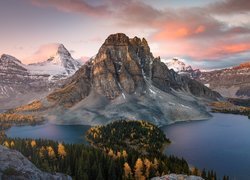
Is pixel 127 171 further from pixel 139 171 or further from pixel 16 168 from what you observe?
pixel 16 168

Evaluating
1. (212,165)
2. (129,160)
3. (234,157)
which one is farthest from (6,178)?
(234,157)

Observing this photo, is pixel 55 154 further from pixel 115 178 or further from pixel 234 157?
pixel 234 157

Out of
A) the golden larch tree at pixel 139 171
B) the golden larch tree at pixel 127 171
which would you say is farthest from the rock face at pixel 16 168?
the golden larch tree at pixel 139 171

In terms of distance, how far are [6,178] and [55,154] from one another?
92289 mm

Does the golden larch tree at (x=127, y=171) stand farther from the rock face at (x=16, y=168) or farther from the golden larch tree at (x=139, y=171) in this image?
the rock face at (x=16, y=168)

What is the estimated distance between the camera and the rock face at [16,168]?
66188 mm

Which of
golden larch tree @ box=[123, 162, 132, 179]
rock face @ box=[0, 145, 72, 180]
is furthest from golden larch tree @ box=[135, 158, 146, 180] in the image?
rock face @ box=[0, 145, 72, 180]

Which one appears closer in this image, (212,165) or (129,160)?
(129,160)

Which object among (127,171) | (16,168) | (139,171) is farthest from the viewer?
(127,171)

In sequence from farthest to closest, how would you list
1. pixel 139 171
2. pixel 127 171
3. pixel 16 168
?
pixel 127 171 → pixel 139 171 → pixel 16 168

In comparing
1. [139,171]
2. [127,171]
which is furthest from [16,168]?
[139,171]

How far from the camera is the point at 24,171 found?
69188 millimetres

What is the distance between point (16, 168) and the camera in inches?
2697

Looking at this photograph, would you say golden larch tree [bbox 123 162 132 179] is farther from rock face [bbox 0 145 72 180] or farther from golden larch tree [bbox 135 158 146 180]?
rock face [bbox 0 145 72 180]
